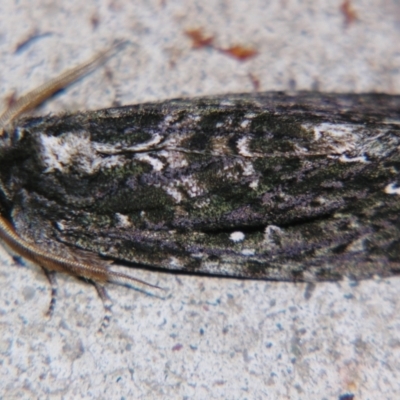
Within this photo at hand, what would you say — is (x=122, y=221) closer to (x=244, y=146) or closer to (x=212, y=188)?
(x=212, y=188)

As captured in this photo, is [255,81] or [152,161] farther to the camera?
[255,81]

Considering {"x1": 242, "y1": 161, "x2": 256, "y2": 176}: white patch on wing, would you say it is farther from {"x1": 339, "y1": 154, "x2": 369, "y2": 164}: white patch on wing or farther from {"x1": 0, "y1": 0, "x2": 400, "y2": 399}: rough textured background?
{"x1": 0, "y1": 0, "x2": 400, "y2": 399}: rough textured background

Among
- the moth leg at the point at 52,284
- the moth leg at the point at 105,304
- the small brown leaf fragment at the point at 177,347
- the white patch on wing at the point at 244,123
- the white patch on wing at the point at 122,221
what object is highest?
the white patch on wing at the point at 244,123

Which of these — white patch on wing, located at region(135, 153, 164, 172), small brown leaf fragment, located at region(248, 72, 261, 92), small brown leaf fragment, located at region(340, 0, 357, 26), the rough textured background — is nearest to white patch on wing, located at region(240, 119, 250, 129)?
white patch on wing, located at region(135, 153, 164, 172)

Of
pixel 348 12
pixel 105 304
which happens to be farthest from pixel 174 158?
pixel 348 12

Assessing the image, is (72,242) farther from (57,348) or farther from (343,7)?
(343,7)

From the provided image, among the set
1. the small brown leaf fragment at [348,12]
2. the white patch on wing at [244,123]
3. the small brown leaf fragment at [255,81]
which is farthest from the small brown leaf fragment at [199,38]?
the white patch on wing at [244,123]

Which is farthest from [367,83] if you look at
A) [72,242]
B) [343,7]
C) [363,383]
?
[72,242]

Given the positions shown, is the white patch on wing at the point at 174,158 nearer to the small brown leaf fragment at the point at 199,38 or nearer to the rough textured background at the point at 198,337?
the rough textured background at the point at 198,337

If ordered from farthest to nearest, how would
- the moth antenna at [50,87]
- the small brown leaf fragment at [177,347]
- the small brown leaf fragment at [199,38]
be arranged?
1. the small brown leaf fragment at [199,38]
2. the moth antenna at [50,87]
3. the small brown leaf fragment at [177,347]
